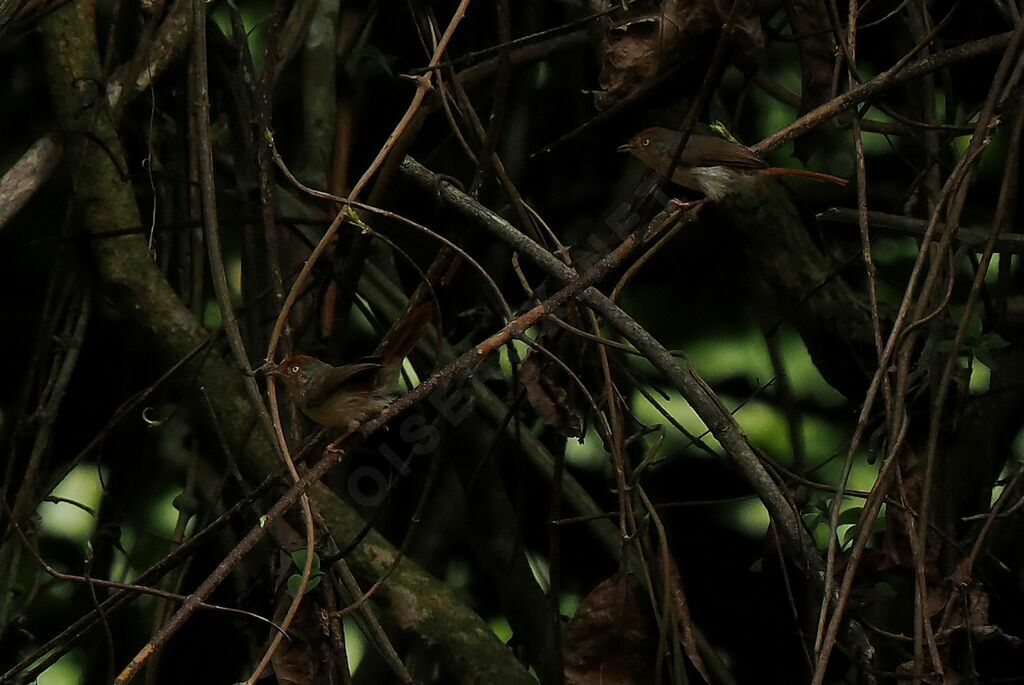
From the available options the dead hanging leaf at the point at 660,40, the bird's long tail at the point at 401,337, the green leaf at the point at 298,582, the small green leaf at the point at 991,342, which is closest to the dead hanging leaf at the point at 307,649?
the green leaf at the point at 298,582

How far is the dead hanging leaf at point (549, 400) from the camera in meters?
2.35

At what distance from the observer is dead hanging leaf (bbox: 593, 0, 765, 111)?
2.50 meters

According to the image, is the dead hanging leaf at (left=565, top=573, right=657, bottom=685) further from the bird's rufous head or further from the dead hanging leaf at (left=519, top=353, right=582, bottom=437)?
the bird's rufous head

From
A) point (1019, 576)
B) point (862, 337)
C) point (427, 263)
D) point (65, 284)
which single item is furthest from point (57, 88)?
point (1019, 576)

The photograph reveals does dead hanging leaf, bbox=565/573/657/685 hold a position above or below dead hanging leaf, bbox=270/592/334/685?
below

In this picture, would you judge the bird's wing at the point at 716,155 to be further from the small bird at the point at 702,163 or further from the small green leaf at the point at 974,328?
the small green leaf at the point at 974,328

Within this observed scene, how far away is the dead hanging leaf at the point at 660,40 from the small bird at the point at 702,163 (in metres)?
0.21

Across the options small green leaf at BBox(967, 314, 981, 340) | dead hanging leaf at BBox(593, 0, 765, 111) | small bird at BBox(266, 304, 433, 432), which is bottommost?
small green leaf at BBox(967, 314, 981, 340)

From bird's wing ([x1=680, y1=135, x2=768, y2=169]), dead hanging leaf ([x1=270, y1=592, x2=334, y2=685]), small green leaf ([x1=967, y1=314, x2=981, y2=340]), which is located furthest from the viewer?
bird's wing ([x1=680, y1=135, x2=768, y2=169])

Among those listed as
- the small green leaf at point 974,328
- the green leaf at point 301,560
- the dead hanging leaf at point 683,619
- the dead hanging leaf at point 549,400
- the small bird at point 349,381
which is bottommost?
the dead hanging leaf at point 683,619

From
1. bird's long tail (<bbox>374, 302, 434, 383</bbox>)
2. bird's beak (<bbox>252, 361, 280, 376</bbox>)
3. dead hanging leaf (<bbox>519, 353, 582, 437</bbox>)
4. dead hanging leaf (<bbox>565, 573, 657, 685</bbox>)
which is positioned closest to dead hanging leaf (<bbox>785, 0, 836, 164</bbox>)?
dead hanging leaf (<bbox>519, 353, 582, 437</bbox>)

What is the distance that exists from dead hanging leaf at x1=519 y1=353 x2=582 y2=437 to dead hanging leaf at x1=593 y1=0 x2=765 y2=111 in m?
0.61

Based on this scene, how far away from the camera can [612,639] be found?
223 centimetres

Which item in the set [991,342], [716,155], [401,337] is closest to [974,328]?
[991,342]
